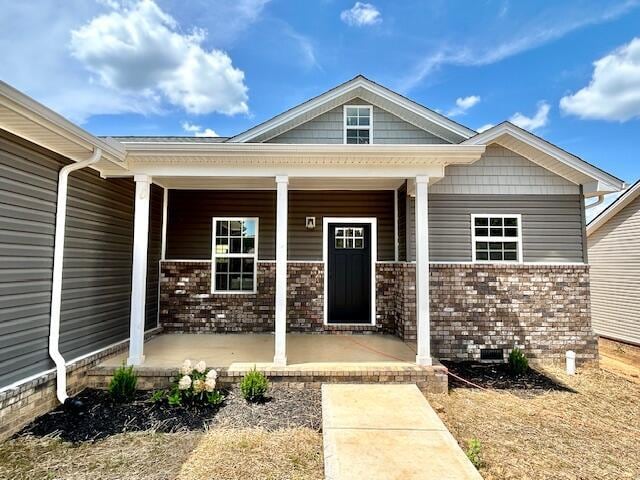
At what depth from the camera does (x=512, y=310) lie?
218 inches

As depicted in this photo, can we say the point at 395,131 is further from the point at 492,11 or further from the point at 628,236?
the point at 628,236

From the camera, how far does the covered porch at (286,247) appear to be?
13.9 ft

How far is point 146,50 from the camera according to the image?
9789 millimetres

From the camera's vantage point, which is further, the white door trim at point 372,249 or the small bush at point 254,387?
the white door trim at point 372,249

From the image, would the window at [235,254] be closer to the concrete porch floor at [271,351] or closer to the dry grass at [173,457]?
the concrete porch floor at [271,351]

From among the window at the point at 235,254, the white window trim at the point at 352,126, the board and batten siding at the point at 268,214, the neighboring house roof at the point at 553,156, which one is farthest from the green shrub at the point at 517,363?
the white window trim at the point at 352,126

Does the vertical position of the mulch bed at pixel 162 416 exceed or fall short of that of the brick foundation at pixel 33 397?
it falls short

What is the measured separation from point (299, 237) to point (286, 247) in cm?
163

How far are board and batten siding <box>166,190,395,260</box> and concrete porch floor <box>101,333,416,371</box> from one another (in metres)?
1.44

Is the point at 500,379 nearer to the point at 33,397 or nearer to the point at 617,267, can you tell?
the point at 617,267

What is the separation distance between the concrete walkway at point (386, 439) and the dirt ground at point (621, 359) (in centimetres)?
419

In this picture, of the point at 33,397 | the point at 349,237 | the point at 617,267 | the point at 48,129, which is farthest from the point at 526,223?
the point at 33,397

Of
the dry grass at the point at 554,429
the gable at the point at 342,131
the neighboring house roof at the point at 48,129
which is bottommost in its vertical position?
the dry grass at the point at 554,429

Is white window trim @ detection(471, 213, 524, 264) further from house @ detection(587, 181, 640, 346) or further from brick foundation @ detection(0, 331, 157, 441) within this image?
brick foundation @ detection(0, 331, 157, 441)
